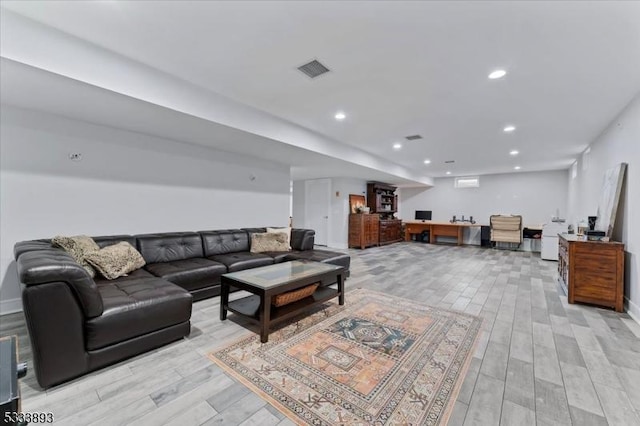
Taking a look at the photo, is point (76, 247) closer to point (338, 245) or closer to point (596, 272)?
point (596, 272)

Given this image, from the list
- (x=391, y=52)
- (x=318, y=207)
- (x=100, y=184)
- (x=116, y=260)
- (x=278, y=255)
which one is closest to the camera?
(x=391, y=52)

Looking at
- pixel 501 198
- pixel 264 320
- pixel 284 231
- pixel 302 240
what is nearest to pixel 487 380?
pixel 264 320

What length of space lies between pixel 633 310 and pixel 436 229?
6878mm

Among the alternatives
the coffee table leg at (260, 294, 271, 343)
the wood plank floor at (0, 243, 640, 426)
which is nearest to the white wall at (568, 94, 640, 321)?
the wood plank floor at (0, 243, 640, 426)

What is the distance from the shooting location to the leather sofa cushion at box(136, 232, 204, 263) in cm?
352

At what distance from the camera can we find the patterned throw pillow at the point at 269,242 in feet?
15.0

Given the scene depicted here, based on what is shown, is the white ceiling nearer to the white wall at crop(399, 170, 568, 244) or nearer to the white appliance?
the white appliance

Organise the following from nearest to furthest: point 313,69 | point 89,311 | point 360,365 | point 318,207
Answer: point 89,311 → point 360,365 → point 313,69 → point 318,207

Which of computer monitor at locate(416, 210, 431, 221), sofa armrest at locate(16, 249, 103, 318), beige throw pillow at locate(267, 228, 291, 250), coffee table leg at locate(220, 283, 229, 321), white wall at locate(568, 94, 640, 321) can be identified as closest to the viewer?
sofa armrest at locate(16, 249, 103, 318)

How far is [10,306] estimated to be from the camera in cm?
294

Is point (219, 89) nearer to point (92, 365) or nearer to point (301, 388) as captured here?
point (92, 365)

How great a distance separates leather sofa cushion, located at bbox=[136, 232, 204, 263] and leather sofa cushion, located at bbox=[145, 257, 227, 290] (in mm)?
144

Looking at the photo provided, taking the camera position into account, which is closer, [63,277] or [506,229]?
[63,277]

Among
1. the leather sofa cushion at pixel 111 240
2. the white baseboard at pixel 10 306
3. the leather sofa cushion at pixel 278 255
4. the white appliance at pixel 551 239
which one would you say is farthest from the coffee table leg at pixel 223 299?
the white appliance at pixel 551 239
